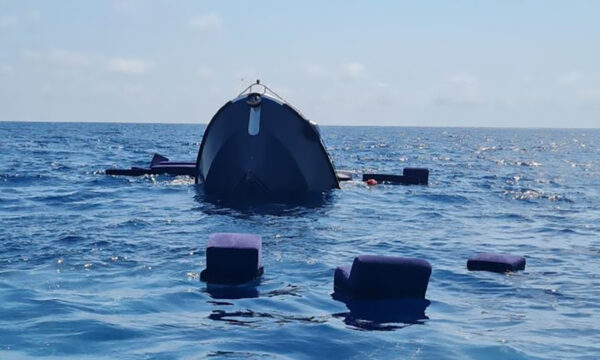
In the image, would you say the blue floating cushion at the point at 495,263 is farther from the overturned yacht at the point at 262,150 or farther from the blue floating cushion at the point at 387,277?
the overturned yacht at the point at 262,150

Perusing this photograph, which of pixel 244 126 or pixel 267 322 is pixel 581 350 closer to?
pixel 267 322

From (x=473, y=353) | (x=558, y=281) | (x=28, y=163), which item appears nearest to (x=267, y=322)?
(x=473, y=353)

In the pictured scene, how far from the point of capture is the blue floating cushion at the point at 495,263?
12156mm

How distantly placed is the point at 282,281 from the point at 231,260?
926mm

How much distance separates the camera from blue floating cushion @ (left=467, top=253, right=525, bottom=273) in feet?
39.9

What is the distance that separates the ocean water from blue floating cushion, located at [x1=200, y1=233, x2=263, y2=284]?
0.30 m

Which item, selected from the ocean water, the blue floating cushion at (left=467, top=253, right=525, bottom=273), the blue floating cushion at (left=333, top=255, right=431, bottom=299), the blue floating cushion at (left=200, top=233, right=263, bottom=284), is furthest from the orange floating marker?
the blue floating cushion at (left=333, top=255, right=431, bottom=299)

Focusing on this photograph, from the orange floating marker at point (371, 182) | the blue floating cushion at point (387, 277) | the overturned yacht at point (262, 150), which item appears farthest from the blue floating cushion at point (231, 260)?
the orange floating marker at point (371, 182)

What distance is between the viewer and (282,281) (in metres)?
11.1

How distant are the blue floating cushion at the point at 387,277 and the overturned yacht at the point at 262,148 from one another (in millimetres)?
11831

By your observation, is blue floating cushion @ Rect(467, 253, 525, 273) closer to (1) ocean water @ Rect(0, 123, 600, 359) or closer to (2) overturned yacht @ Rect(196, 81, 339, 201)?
(1) ocean water @ Rect(0, 123, 600, 359)

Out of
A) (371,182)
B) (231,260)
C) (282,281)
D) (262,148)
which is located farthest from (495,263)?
(371,182)

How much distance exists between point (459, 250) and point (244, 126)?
923cm

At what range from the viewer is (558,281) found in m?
11.7
